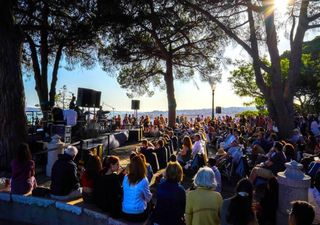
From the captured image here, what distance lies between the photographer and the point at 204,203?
4262mm

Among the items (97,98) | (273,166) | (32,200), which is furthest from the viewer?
(97,98)

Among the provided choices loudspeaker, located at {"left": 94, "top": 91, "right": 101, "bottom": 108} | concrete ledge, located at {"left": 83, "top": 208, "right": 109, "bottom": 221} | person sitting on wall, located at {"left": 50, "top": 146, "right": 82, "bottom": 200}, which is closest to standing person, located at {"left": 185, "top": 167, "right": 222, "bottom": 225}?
concrete ledge, located at {"left": 83, "top": 208, "right": 109, "bottom": 221}

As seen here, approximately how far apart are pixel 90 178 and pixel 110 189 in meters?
0.68

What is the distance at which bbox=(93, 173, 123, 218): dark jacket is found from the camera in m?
5.47

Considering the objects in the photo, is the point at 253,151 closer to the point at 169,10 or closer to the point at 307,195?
the point at 307,195

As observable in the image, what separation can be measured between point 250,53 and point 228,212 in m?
11.4

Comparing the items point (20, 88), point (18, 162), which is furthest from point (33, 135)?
point (18, 162)

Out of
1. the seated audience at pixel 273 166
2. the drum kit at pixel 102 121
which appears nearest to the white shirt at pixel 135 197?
the seated audience at pixel 273 166

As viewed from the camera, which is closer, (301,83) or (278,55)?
(278,55)

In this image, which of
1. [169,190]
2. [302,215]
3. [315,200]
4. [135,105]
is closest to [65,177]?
[169,190]

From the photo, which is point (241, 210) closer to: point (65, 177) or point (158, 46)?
point (65, 177)

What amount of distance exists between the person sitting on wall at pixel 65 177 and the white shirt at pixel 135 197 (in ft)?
4.55

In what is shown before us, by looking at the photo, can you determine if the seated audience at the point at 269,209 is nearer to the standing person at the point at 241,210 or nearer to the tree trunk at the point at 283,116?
the standing person at the point at 241,210

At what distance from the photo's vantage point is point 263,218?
19.0ft
